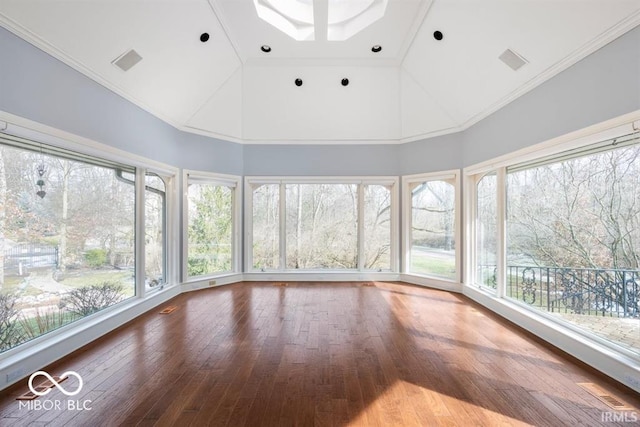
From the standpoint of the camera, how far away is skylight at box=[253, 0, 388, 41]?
13.1ft

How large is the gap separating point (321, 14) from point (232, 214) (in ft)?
12.2

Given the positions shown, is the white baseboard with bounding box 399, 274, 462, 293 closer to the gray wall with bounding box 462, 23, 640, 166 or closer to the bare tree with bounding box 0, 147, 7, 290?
the gray wall with bounding box 462, 23, 640, 166

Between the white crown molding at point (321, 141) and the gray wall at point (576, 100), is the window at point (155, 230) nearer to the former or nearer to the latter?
→ the white crown molding at point (321, 141)

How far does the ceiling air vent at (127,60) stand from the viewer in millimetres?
3246

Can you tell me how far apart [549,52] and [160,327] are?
205 inches

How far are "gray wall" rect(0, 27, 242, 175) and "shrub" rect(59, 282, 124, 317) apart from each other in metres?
1.69

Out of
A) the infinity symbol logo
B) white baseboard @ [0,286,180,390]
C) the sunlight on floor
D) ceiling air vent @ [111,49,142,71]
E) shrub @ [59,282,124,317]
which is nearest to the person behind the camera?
the sunlight on floor

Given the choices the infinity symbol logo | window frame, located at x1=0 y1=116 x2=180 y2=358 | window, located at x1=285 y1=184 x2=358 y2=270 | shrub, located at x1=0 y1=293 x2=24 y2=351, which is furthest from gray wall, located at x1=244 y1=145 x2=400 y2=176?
the infinity symbol logo

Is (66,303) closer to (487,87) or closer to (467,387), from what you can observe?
(467,387)

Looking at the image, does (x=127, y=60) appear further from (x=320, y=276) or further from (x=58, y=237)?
(x=320, y=276)

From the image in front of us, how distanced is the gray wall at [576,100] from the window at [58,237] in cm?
503

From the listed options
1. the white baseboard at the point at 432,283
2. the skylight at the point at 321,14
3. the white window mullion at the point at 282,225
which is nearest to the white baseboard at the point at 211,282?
the white window mullion at the point at 282,225

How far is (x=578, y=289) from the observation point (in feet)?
9.90

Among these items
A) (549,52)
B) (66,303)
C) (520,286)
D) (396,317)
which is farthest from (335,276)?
(549,52)
